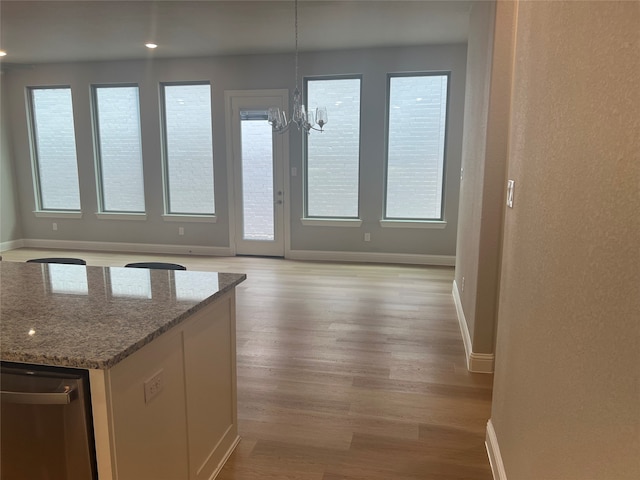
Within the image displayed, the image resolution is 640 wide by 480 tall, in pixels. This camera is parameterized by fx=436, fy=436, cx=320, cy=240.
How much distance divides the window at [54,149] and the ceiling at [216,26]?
0.98m

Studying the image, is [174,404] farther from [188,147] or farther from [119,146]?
[119,146]

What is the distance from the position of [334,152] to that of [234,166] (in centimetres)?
150

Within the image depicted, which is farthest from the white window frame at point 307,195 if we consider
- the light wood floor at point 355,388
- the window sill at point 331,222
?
the light wood floor at point 355,388

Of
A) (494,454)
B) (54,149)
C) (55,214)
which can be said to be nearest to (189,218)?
(55,214)

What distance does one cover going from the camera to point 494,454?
2008 millimetres

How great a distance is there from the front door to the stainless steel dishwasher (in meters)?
5.21

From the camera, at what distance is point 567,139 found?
1.17m

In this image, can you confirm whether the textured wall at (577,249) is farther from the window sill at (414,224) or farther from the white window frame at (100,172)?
the white window frame at (100,172)

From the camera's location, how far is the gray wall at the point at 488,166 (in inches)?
102

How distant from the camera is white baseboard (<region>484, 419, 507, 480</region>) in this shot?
6.15ft

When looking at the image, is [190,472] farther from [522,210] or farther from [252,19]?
Result: [252,19]

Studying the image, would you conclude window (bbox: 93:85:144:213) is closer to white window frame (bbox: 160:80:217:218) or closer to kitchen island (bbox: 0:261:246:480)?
white window frame (bbox: 160:80:217:218)

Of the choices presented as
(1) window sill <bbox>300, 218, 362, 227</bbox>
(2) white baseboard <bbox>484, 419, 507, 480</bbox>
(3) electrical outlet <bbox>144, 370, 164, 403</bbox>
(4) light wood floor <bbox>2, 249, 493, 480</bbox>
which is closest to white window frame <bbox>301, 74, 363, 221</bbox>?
(1) window sill <bbox>300, 218, 362, 227</bbox>

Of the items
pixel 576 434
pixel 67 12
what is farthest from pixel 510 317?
pixel 67 12
